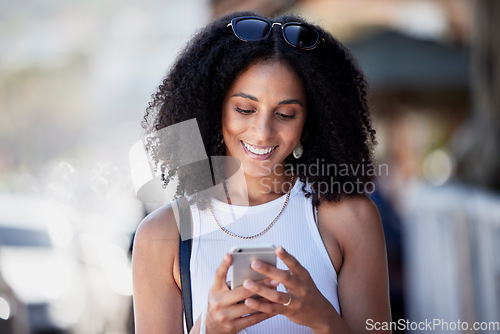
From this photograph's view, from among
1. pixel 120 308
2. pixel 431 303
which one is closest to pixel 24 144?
pixel 120 308

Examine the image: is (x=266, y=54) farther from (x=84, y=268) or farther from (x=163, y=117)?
(x=84, y=268)

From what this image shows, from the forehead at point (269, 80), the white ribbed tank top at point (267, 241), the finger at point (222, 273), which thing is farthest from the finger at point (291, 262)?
the forehead at point (269, 80)

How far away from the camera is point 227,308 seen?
1.26 m

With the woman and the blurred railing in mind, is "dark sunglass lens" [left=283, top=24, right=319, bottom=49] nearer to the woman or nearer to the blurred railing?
the woman

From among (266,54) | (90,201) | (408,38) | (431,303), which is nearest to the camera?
(266,54)

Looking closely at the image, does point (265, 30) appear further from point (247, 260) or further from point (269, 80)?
point (247, 260)

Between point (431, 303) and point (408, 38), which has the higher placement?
point (408, 38)

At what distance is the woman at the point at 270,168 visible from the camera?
4.90 ft

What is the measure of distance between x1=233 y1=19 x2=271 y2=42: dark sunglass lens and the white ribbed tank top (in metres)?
0.44

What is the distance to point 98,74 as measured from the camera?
6.97 ft

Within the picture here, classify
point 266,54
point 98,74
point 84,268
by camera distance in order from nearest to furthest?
point 266,54, point 98,74, point 84,268

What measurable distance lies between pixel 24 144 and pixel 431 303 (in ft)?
10.3

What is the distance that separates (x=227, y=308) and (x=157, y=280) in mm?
305

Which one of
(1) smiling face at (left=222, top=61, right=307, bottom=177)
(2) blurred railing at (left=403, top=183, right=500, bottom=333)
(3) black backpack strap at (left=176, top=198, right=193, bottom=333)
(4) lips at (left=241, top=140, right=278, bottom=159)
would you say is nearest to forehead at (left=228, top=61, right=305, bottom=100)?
(1) smiling face at (left=222, top=61, right=307, bottom=177)
